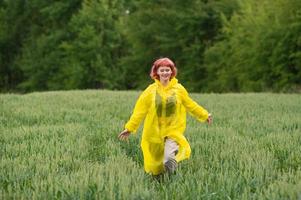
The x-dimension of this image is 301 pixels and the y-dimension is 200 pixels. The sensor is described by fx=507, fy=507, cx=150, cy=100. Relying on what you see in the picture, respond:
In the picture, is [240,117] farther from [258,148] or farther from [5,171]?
[5,171]

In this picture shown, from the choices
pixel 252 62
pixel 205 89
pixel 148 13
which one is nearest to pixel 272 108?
pixel 252 62

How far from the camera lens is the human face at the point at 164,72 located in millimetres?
6062

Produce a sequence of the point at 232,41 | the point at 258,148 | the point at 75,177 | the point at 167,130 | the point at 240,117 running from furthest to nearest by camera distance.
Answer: the point at 232,41, the point at 240,117, the point at 258,148, the point at 167,130, the point at 75,177

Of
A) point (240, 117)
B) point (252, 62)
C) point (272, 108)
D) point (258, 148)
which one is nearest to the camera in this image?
point (258, 148)

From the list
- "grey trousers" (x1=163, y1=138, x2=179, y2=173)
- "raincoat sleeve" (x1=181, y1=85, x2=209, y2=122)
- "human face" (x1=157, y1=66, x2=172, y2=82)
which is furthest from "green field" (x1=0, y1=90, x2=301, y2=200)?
"human face" (x1=157, y1=66, x2=172, y2=82)

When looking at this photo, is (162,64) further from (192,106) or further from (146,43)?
(146,43)

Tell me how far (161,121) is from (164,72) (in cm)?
61

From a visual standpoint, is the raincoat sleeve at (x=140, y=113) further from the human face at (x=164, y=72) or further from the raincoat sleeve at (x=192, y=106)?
the raincoat sleeve at (x=192, y=106)

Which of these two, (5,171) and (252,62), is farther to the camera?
(252,62)

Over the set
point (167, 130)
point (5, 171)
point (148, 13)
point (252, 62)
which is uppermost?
point (148, 13)

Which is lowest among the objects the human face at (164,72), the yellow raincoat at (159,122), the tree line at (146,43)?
the yellow raincoat at (159,122)

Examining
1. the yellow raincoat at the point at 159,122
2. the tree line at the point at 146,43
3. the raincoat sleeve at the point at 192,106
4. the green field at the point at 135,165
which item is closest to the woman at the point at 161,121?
the yellow raincoat at the point at 159,122

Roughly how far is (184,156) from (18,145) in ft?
9.34

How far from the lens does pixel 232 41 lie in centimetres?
3919
